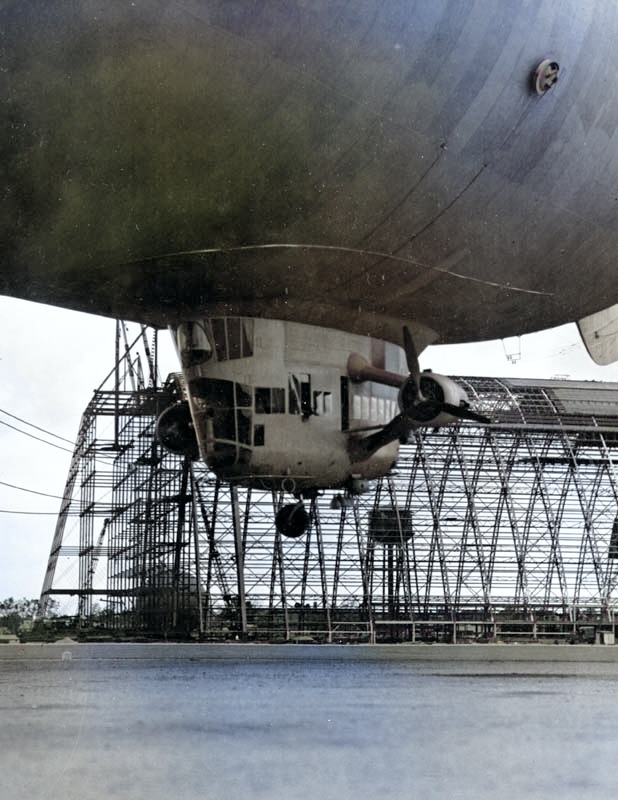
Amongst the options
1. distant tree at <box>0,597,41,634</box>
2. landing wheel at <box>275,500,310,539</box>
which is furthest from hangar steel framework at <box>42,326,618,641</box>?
landing wheel at <box>275,500,310,539</box>

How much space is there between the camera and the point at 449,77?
10094 millimetres

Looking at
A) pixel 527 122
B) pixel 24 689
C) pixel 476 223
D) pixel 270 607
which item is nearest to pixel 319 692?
pixel 24 689

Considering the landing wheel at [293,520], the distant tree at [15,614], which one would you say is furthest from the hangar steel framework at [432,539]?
the landing wheel at [293,520]

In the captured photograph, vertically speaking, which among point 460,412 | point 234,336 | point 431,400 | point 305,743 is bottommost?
point 305,743

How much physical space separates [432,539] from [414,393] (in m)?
47.3

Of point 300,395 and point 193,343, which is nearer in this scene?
point 193,343

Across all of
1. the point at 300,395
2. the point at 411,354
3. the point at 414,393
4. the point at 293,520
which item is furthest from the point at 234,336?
the point at 293,520

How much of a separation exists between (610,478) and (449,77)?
55.2m

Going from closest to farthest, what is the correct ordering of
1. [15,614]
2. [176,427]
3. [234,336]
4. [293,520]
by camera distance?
[234,336]
[176,427]
[293,520]
[15,614]

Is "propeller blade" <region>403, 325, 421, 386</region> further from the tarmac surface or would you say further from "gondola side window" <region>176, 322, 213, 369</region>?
the tarmac surface

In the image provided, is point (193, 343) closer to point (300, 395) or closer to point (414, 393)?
point (300, 395)

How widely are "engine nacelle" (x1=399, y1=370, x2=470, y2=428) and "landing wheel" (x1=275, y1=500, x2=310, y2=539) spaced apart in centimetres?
266

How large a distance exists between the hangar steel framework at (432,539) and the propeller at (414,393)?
137 ft

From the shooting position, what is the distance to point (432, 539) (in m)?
61.1
